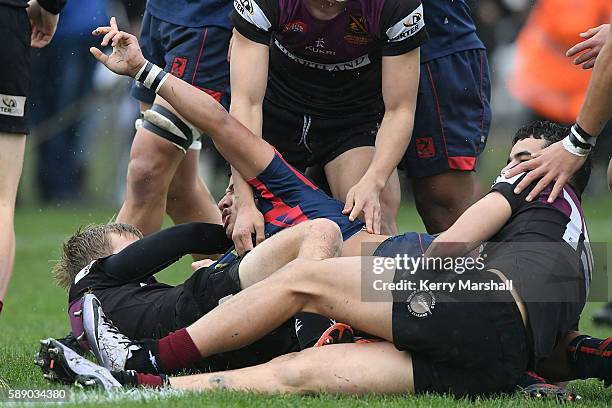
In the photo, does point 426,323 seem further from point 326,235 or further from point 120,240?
point 120,240

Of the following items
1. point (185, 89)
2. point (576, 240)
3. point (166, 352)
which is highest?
point (185, 89)

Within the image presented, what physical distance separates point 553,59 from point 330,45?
7876 mm

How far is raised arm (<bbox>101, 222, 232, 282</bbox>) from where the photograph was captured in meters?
5.27

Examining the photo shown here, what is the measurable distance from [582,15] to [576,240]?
26.4ft

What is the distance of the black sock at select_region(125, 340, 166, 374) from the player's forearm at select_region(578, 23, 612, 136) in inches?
77.3

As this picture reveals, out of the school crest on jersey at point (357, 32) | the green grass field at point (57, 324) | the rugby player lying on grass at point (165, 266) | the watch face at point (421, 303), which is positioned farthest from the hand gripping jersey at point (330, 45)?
the green grass field at point (57, 324)

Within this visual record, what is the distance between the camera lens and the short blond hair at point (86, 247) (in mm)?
5617

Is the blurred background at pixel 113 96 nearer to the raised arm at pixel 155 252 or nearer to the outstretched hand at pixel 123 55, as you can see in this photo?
the outstretched hand at pixel 123 55

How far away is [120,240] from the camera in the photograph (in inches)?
224

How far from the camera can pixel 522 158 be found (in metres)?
5.00

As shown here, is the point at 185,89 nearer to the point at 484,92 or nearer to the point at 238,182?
the point at 238,182

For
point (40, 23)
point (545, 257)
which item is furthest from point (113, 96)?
Result: point (545, 257)

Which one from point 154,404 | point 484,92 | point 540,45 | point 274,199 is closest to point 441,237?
point 274,199

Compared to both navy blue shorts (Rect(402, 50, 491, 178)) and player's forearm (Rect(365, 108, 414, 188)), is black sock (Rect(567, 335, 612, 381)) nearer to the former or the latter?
player's forearm (Rect(365, 108, 414, 188))
